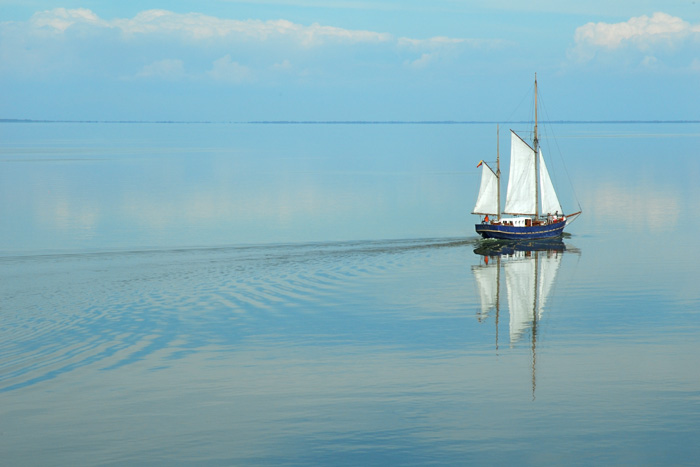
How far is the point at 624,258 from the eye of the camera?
219 ft

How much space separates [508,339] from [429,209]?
54719mm

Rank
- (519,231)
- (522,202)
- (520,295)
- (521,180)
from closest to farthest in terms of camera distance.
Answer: (520,295)
(519,231)
(522,202)
(521,180)

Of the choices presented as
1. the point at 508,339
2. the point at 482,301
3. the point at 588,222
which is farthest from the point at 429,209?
the point at 508,339

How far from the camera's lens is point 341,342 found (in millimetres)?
42062

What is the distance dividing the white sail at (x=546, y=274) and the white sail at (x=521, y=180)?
48.5ft

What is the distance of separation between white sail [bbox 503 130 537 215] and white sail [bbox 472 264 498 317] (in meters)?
22.2

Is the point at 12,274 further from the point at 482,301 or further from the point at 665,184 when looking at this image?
the point at 665,184

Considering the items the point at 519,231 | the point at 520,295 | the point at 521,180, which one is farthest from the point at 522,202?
the point at 520,295

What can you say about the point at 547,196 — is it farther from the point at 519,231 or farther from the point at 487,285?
the point at 487,285

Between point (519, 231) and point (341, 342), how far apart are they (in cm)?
3958

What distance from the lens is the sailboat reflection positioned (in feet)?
158

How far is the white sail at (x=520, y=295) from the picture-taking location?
154 ft

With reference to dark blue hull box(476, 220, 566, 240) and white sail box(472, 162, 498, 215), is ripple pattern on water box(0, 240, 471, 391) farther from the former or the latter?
white sail box(472, 162, 498, 215)

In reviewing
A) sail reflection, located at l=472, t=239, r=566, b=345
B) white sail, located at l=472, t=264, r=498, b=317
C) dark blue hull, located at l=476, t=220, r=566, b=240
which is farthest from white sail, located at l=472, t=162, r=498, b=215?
white sail, located at l=472, t=264, r=498, b=317
